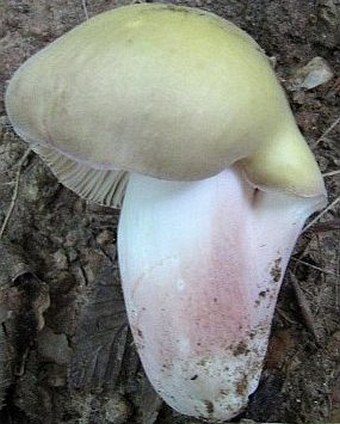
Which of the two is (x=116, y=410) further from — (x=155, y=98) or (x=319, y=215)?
(x=155, y=98)

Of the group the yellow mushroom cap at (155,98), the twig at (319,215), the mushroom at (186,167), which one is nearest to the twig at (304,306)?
the twig at (319,215)

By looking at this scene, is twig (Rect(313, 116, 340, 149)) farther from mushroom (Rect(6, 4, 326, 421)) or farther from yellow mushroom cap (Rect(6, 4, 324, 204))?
yellow mushroom cap (Rect(6, 4, 324, 204))

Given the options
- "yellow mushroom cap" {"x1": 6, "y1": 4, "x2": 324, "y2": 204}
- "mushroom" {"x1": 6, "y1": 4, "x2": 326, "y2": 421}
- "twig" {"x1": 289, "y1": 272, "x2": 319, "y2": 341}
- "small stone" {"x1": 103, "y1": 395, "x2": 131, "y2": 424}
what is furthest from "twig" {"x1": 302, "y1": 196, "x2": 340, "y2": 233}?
"small stone" {"x1": 103, "y1": 395, "x2": 131, "y2": 424}

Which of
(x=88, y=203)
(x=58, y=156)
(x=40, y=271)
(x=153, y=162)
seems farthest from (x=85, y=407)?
(x=153, y=162)

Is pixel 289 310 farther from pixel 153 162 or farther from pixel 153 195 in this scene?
pixel 153 162

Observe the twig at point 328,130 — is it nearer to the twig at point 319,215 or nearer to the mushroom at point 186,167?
the twig at point 319,215
